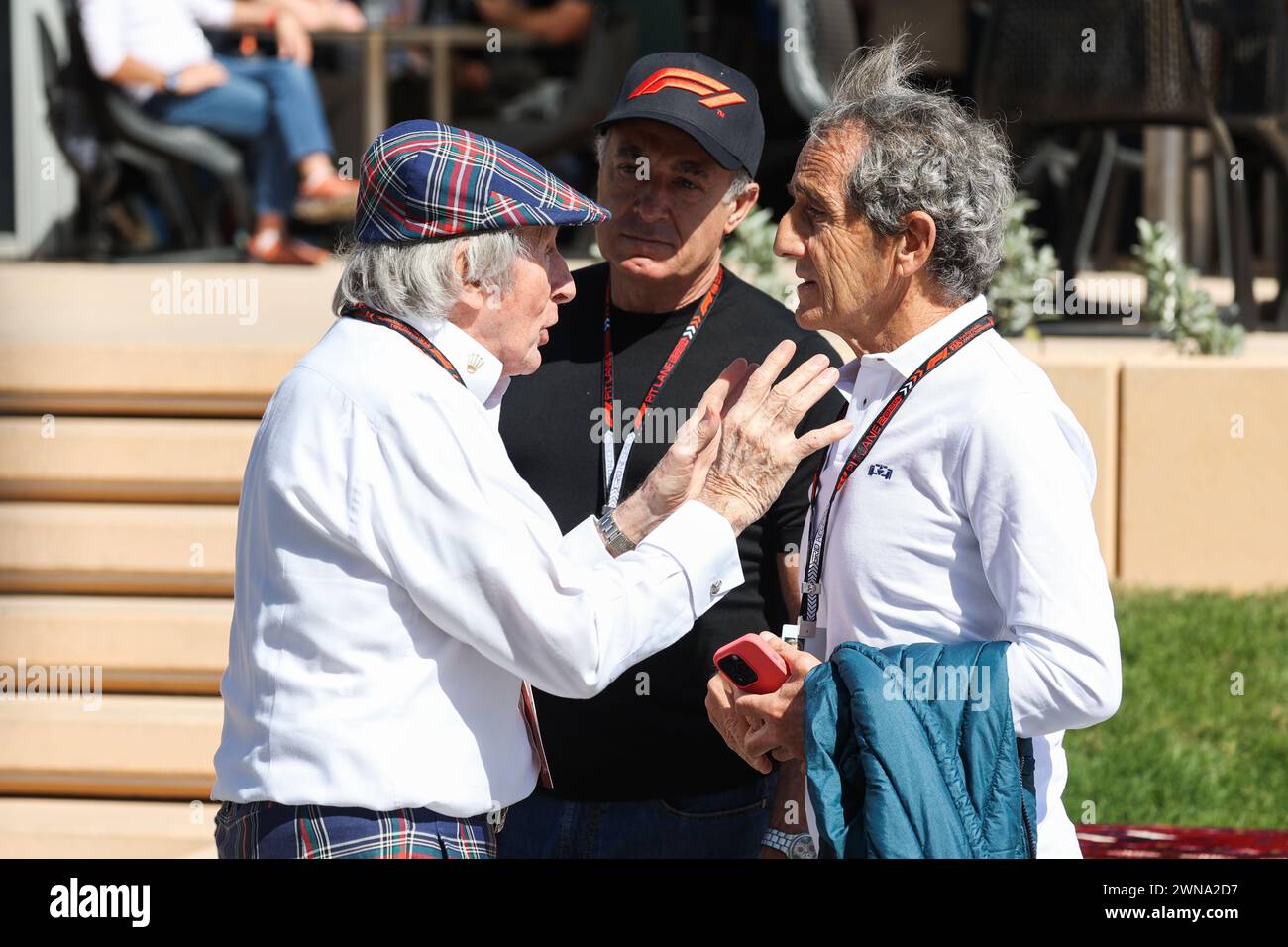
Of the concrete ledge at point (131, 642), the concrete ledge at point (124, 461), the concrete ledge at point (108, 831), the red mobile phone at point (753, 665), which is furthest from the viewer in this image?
the concrete ledge at point (124, 461)

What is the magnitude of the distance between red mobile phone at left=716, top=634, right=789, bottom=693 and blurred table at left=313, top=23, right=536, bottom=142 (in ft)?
20.0

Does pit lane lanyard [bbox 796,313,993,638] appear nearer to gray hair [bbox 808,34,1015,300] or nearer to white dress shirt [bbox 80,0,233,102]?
gray hair [bbox 808,34,1015,300]

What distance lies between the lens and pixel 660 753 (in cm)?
296

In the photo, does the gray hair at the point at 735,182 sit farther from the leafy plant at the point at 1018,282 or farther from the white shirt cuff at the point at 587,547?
the leafy plant at the point at 1018,282

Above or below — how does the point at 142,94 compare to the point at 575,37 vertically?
below

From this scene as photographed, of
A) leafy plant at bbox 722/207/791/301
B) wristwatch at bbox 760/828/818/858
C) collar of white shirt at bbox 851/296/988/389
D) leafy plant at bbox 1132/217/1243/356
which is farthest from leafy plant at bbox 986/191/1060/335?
collar of white shirt at bbox 851/296/988/389

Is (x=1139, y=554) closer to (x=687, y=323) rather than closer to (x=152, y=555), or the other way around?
(x=687, y=323)

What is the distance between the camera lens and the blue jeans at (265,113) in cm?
756

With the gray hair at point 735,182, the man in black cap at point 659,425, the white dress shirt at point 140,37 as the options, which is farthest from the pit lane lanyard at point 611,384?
the white dress shirt at point 140,37

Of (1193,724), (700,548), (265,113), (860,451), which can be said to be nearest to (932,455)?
(860,451)

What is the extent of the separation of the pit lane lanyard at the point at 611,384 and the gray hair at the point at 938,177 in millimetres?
687

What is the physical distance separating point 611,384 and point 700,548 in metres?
0.78

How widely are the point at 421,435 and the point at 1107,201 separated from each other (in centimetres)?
764
